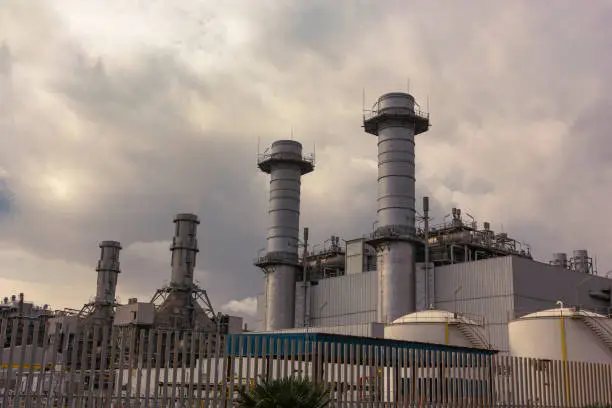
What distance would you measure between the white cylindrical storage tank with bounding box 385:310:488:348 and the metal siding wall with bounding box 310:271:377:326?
1730 centimetres

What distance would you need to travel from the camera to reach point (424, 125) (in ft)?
195

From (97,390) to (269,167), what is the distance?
178 ft

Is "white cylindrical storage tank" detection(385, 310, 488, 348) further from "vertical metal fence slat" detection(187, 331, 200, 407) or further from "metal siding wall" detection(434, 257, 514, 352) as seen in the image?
"vertical metal fence slat" detection(187, 331, 200, 407)

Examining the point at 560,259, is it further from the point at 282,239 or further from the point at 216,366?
the point at 216,366

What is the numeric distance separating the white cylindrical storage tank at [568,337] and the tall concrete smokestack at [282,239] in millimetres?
32960

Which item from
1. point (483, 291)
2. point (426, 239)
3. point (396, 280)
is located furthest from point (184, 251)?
point (483, 291)

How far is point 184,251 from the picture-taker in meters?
63.9

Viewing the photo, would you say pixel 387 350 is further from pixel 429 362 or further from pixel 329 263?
pixel 329 263

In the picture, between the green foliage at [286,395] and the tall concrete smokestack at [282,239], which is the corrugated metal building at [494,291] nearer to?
the tall concrete smokestack at [282,239]

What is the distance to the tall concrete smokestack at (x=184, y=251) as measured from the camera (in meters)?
63.9

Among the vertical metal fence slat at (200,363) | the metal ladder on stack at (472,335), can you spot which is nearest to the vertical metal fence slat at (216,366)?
the vertical metal fence slat at (200,363)

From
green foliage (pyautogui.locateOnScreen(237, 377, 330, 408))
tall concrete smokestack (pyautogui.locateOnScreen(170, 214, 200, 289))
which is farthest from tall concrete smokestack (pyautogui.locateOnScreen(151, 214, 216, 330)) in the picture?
green foliage (pyautogui.locateOnScreen(237, 377, 330, 408))

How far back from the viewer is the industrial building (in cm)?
5091

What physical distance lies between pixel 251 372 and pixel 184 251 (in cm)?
4441
